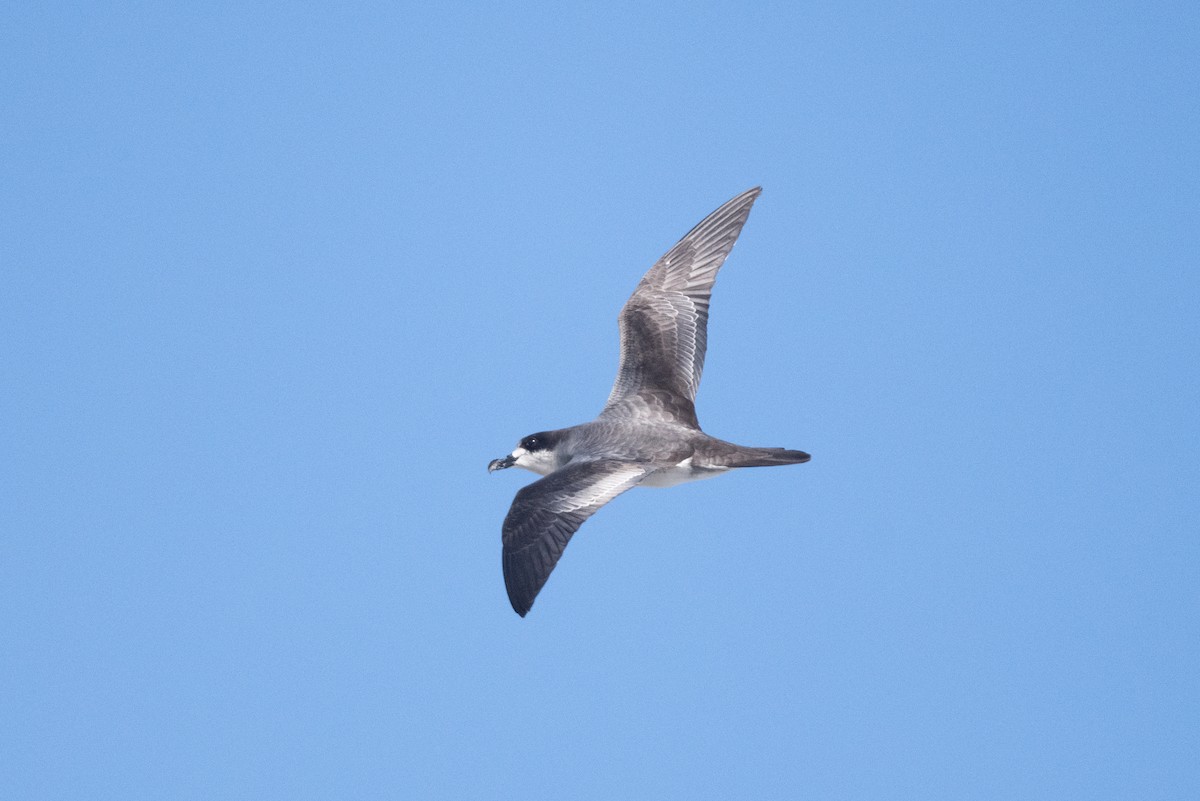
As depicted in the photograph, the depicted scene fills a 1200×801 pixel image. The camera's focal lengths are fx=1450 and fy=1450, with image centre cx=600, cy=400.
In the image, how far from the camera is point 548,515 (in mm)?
15258

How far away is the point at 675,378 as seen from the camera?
1872 centimetres

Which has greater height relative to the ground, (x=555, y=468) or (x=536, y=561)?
(x=555, y=468)

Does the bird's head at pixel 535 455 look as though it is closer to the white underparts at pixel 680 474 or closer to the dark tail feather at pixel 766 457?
the white underparts at pixel 680 474

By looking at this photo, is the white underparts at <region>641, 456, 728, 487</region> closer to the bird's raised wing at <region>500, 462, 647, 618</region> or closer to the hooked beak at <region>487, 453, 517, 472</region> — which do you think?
the bird's raised wing at <region>500, 462, 647, 618</region>

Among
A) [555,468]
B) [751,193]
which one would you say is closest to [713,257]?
[751,193]

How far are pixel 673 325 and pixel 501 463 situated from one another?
315 centimetres

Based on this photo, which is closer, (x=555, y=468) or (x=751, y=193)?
(x=555, y=468)

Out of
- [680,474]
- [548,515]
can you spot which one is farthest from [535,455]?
[548,515]

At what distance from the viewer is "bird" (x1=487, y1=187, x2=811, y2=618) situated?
1512 cm

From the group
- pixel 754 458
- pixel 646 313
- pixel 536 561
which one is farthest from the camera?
pixel 646 313

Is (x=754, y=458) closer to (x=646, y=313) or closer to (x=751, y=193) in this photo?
(x=646, y=313)

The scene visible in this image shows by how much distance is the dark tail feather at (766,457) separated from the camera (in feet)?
52.9

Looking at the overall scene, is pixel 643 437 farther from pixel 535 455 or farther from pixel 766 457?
pixel 766 457

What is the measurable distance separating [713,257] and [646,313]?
1.33 metres
